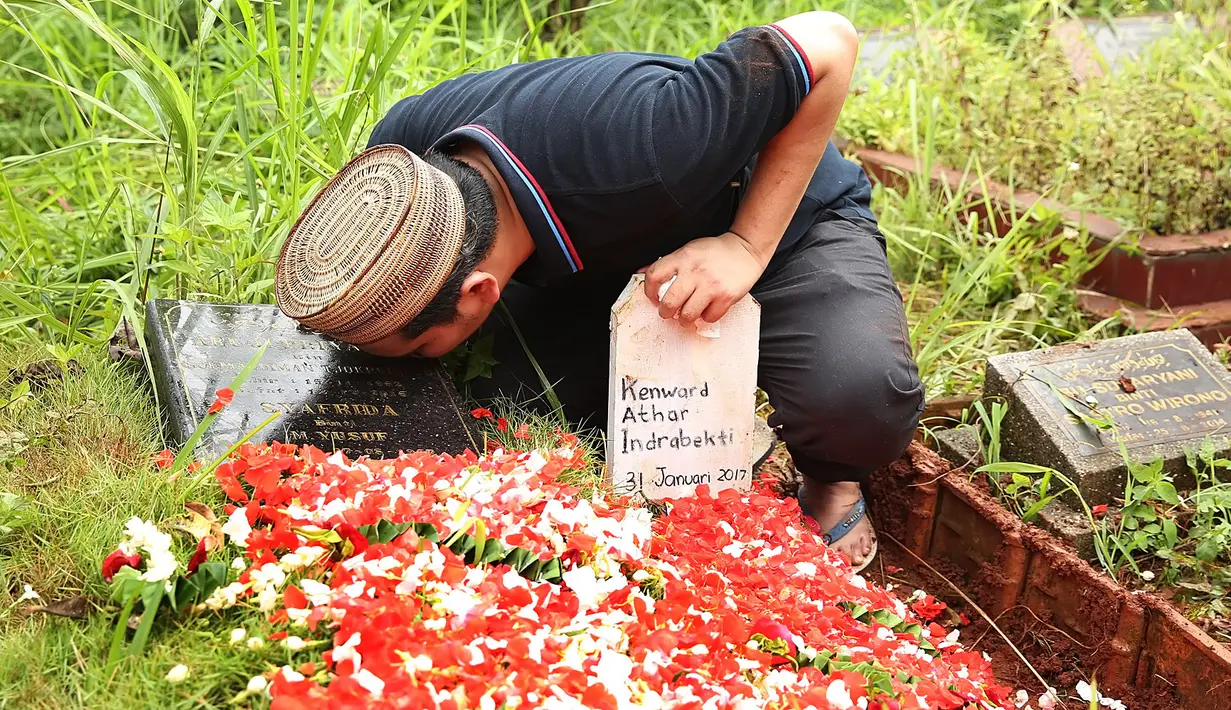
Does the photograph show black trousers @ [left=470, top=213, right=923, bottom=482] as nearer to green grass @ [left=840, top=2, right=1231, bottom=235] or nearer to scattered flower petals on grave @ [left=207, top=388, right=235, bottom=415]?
scattered flower petals on grave @ [left=207, top=388, right=235, bottom=415]

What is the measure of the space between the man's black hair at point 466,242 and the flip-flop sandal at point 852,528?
1.02 meters

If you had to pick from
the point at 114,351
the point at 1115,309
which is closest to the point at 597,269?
the point at 114,351

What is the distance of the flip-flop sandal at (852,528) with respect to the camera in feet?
8.29

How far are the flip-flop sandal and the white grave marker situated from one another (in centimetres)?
30

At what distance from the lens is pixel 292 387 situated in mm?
2238

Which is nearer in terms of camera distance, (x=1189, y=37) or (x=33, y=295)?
(x=33, y=295)

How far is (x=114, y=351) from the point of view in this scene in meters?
2.42

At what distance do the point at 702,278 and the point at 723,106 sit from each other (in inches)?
13.8

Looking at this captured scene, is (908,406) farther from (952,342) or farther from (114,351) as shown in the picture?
(114,351)

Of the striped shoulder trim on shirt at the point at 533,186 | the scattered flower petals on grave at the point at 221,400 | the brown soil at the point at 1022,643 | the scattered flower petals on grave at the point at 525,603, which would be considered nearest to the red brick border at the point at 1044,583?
the brown soil at the point at 1022,643

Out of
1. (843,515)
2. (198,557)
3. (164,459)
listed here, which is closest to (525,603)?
(198,557)

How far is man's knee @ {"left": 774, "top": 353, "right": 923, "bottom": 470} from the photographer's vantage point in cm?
234

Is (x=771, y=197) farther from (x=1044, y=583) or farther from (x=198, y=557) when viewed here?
(x=198, y=557)

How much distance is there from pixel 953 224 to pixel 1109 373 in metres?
1.29
